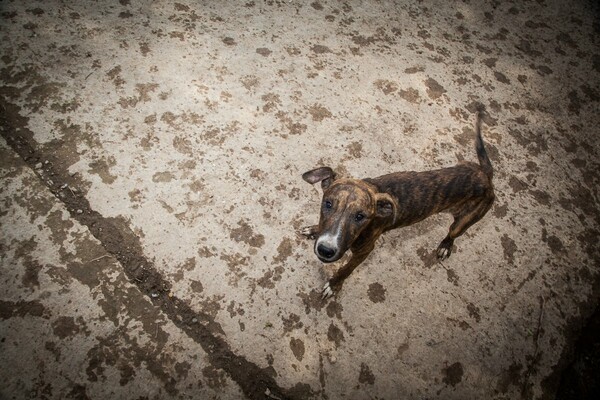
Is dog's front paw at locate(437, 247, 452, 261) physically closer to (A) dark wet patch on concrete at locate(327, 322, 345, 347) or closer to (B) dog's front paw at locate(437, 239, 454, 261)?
(B) dog's front paw at locate(437, 239, 454, 261)

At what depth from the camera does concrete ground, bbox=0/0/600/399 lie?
1980 mm

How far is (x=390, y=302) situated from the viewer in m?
2.33

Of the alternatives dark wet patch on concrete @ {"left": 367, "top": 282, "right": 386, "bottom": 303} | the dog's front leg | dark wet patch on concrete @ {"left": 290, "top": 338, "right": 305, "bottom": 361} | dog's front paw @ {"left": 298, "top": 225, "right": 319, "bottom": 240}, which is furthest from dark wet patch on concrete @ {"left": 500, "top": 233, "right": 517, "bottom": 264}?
dark wet patch on concrete @ {"left": 290, "top": 338, "right": 305, "bottom": 361}

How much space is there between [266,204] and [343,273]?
2.86ft

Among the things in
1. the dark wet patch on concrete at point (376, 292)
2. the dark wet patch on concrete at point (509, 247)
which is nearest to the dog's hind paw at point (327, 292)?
the dark wet patch on concrete at point (376, 292)

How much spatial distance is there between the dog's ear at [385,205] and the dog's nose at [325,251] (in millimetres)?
518

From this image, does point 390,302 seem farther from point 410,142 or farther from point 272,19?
point 272,19

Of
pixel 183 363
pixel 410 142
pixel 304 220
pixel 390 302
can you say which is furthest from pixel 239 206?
pixel 410 142

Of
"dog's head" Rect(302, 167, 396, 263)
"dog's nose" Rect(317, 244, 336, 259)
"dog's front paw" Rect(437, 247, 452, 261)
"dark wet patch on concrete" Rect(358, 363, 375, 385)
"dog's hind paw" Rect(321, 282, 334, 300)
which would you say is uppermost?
"dog's head" Rect(302, 167, 396, 263)

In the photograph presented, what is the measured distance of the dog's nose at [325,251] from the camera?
1844 millimetres

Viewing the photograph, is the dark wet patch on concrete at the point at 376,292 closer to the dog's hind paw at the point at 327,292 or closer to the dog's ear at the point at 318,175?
the dog's hind paw at the point at 327,292

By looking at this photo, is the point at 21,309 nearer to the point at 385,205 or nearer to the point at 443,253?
the point at 385,205

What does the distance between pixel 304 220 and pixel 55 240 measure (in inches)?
73.8

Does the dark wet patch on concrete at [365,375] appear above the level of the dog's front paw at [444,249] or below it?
below
